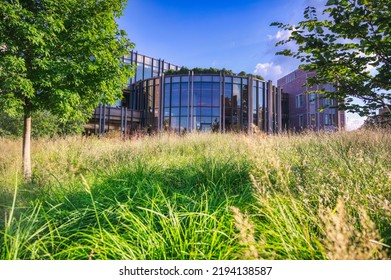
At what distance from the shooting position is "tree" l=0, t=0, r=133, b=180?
4.42 metres

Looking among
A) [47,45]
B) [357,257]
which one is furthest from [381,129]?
[47,45]

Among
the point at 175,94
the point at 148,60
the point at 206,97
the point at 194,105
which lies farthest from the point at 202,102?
the point at 148,60

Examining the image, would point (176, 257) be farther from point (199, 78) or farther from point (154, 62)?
point (154, 62)

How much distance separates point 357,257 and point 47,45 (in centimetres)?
588

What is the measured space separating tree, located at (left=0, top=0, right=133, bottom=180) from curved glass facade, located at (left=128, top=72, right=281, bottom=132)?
17.7 m

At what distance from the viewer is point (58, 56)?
5.20 metres

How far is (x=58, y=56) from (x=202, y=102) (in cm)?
1921

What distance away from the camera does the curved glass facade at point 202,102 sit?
2391cm

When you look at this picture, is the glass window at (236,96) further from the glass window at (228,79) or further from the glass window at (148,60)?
the glass window at (148,60)

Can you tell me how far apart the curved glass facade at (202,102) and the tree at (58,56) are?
1769 cm

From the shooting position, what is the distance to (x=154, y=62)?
3083 centimetres

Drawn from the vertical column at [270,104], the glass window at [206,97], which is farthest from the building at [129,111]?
A: the vertical column at [270,104]

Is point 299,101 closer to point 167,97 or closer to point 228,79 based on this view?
point 228,79

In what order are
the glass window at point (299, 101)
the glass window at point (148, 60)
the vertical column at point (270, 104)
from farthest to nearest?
the glass window at point (148, 60) → the glass window at point (299, 101) → the vertical column at point (270, 104)
